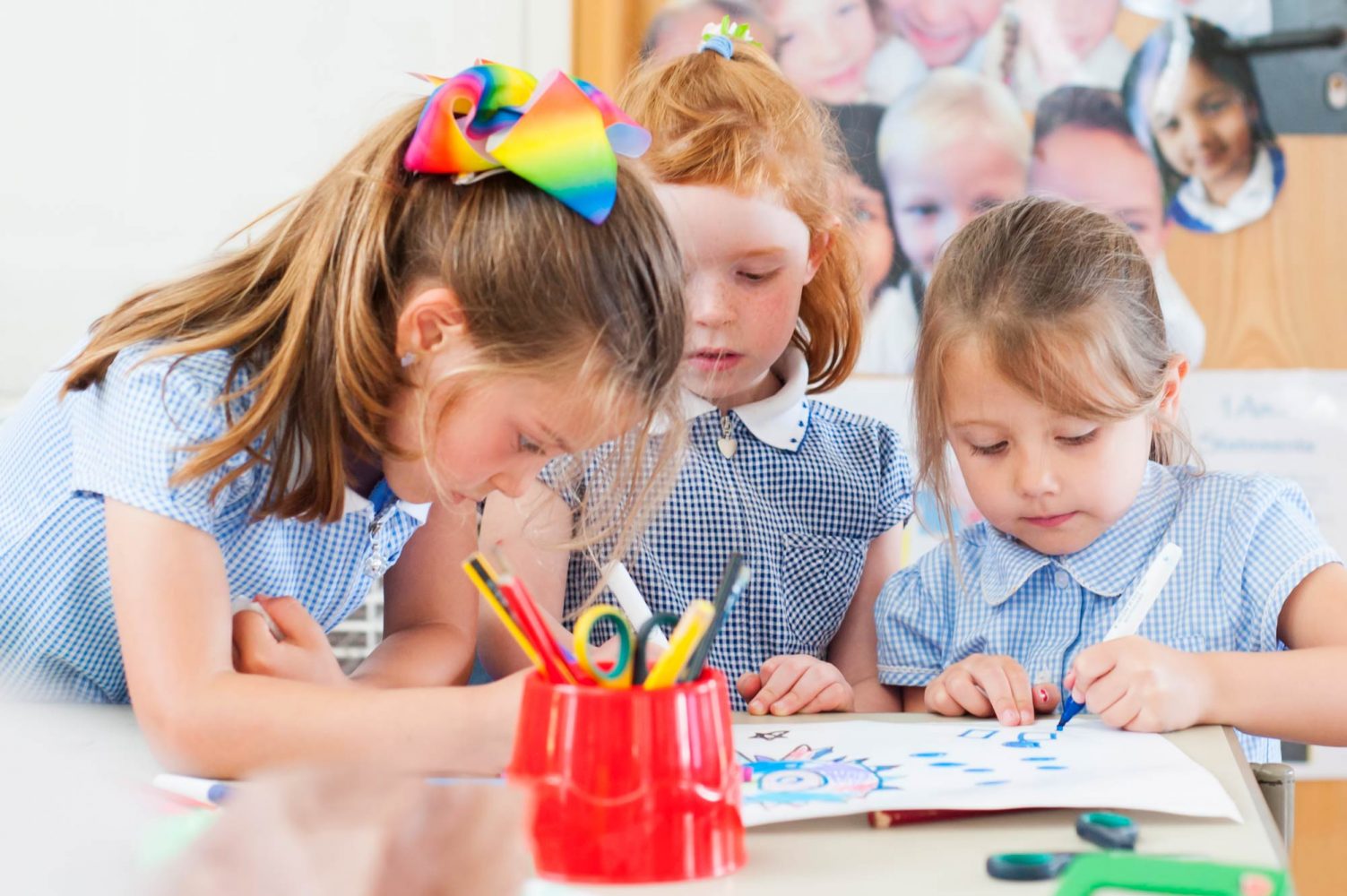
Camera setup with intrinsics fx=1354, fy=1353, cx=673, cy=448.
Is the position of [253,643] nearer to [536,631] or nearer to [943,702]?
[536,631]

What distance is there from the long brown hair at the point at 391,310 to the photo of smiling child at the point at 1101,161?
104cm

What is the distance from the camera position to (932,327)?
3.38ft

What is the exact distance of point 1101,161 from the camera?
1646mm

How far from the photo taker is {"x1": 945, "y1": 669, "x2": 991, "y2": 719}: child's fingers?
80cm

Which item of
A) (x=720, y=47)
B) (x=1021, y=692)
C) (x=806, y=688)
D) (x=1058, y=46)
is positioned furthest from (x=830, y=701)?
(x=1058, y=46)

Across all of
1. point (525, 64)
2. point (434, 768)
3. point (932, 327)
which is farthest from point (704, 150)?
point (525, 64)

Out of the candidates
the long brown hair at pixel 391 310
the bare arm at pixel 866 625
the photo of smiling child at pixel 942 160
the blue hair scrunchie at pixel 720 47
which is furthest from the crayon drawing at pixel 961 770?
the photo of smiling child at pixel 942 160

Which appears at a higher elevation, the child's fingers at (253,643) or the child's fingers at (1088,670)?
the child's fingers at (253,643)

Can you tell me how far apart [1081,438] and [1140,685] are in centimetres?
26

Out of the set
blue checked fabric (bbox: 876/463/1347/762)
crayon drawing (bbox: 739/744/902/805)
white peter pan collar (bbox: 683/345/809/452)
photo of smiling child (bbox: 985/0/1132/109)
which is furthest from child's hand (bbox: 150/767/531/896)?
photo of smiling child (bbox: 985/0/1132/109)

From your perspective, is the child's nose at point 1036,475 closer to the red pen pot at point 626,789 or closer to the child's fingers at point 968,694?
the child's fingers at point 968,694

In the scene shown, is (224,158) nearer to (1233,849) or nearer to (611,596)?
(611,596)

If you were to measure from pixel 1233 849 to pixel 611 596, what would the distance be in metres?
0.63

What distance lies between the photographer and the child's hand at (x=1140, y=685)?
74 cm
